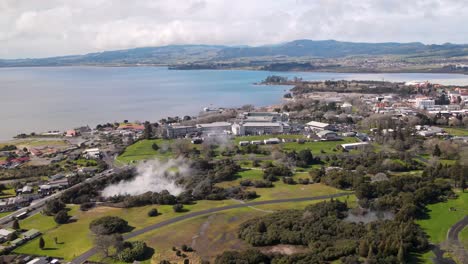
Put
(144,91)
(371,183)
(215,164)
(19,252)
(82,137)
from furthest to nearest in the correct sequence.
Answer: (144,91) → (82,137) → (215,164) → (371,183) → (19,252)

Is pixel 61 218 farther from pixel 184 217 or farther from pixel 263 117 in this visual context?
pixel 263 117

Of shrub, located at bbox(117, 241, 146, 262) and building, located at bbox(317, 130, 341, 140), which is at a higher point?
building, located at bbox(317, 130, 341, 140)

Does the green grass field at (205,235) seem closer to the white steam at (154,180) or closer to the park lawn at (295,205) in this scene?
the park lawn at (295,205)

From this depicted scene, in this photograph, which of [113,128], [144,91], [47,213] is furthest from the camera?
[144,91]

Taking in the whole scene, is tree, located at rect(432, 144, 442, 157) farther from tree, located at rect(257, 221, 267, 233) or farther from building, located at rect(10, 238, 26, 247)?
building, located at rect(10, 238, 26, 247)

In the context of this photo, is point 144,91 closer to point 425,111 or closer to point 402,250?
point 425,111

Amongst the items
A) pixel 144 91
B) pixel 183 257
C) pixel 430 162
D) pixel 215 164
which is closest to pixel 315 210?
pixel 183 257

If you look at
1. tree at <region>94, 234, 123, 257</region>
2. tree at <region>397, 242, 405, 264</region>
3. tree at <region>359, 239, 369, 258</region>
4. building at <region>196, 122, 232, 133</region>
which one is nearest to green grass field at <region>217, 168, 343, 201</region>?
tree at <region>359, 239, 369, 258</region>
